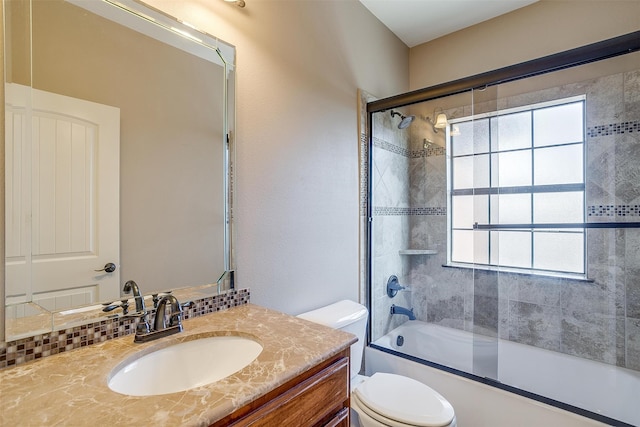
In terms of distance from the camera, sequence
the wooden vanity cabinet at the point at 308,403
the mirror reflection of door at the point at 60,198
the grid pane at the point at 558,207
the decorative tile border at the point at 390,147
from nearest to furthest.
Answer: the wooden vanity cabinet at the point at 308,403
the mirror reflection of door at the point at 60,198
the grid pane at the point at 558,207
the decorative tile border at the point at 390,147

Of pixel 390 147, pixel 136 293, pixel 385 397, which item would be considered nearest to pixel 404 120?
pixel 390 147

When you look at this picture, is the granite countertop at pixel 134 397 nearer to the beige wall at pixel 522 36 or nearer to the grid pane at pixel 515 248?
the grid pane at pixel 515 248

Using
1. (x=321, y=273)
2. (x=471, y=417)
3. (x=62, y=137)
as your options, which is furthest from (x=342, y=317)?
(x=62, y=137)

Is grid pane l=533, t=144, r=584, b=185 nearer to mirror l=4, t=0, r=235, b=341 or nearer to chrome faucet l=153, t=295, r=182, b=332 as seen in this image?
mirror l=4, t=0, r=235, b=341

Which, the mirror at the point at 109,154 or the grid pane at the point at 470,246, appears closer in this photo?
the mirror at the point at 109,154

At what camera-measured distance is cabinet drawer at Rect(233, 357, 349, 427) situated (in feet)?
2.35

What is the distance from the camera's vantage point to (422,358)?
1989 mm

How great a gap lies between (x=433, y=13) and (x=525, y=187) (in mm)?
1431

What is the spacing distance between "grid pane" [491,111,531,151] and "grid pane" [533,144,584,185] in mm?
122

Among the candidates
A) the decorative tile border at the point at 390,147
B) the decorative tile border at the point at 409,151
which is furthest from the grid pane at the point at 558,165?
the decorative tile border at the point at 390,147

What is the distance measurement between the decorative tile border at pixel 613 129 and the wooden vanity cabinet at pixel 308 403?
207 cm

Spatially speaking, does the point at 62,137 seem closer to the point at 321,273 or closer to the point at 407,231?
the point at 321,273

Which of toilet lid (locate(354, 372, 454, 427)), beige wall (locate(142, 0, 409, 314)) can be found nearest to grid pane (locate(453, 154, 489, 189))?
beige wall (locate(142, 0, 409, 314))

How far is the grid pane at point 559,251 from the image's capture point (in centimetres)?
193
